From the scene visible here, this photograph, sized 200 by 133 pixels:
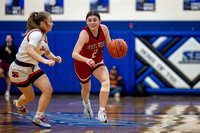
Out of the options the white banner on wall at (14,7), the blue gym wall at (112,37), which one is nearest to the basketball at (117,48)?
the blue gym wall at (112,37)

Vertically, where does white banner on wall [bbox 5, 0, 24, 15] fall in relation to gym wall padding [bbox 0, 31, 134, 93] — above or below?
above

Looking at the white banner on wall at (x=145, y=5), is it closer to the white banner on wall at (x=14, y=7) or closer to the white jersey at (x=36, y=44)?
the white banner on wall at (x=14, y=7)

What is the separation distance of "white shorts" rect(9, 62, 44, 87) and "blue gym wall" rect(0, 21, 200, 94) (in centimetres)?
535

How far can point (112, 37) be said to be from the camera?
937cm

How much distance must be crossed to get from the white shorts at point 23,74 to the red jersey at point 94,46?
2.51 ft

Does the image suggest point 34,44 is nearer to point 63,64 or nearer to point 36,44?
point 36,44

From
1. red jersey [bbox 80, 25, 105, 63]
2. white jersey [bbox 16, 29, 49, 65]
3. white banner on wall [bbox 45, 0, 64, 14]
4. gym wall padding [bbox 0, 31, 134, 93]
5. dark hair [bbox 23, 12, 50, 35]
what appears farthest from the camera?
white banner on wall [bbox 45, 0, 64, 14]

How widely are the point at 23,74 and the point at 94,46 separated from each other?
3.52 feet

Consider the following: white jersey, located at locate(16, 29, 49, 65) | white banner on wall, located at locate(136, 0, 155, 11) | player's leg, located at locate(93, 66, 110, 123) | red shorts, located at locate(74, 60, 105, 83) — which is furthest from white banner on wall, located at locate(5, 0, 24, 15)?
player's leg, located at locate(93, 66, 110, 123)

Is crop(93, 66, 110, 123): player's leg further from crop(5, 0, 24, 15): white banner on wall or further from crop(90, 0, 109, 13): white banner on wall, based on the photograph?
crop(5, 0, 24, 15): white banner on wall

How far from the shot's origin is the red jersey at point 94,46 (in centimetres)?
434

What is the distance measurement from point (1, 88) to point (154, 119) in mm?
6326

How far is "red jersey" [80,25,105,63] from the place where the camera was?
4.34m

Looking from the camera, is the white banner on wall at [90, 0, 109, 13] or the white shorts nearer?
the white shorts
